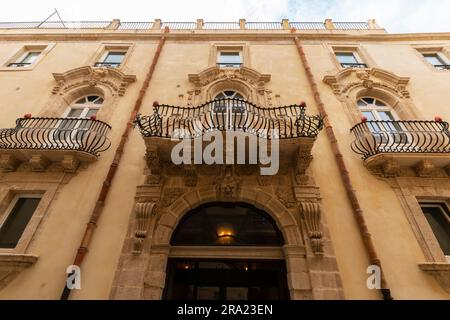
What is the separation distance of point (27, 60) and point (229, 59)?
326 inches

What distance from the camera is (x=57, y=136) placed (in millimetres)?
6352

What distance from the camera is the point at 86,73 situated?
28.6 feet

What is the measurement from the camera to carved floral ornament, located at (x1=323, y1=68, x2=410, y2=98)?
7984 mm

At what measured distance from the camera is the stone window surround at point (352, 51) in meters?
9.19

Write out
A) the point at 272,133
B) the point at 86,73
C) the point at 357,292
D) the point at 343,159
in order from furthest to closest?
1. the point at 86,73
2. the point at 343,159
3. the point at 272,133
4. the point at 357,292

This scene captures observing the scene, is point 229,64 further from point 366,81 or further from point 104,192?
point 104,192

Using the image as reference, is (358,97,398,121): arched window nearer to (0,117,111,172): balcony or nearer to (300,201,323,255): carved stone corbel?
(300,201,323,255): carved stone corbel

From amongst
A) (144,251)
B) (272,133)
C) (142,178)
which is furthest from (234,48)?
(144,251)

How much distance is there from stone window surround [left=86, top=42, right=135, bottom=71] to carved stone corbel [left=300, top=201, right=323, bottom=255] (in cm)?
831

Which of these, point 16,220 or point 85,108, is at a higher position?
point 85,108

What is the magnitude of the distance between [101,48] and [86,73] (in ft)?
7.31

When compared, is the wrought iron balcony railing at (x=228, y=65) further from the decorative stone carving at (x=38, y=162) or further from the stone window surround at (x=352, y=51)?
the decorative stone carving at (x=38, y=162)

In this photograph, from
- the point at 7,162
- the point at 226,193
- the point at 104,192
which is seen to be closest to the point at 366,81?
the point at 226,193

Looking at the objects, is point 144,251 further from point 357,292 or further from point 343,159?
point 343,159
